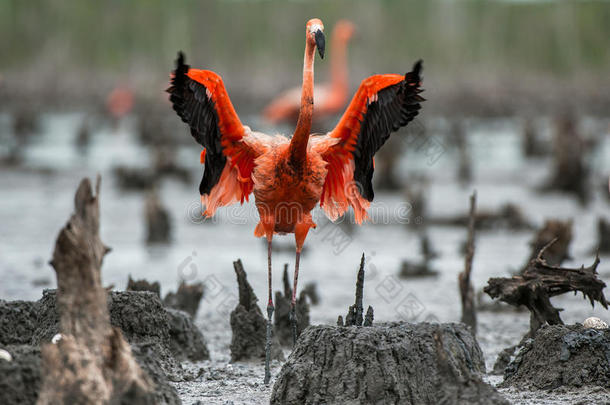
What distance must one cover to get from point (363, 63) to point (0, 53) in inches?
1287

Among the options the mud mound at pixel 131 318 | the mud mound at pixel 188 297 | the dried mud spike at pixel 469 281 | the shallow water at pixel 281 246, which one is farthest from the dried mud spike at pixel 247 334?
the dried mud spike at pixel 469 281

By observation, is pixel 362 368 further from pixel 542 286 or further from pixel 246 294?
pixel 246 294

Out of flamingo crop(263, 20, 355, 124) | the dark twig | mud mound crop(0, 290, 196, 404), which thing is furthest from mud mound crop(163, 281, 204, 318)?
flamingo crop(263, 20, 355, 124)

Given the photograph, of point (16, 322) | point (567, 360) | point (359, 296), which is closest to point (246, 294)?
point (359, 296)

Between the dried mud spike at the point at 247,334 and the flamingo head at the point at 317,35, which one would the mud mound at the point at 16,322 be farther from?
the flamingo head at the point at 317,35

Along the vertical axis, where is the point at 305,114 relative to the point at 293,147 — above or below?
above

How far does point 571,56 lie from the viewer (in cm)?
6194

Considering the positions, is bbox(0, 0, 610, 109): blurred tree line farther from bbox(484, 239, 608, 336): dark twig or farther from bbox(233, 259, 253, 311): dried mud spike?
bbox(484, 239, 608, 336): dark twig

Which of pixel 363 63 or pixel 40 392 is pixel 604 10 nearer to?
pixel 363 63

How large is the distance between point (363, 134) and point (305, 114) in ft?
1.85

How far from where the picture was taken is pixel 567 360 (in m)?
5.54

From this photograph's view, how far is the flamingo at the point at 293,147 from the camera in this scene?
20.5 feet

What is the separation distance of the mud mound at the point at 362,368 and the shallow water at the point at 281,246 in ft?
1.88

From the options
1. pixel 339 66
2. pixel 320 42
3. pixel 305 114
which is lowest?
pixel 305 114
